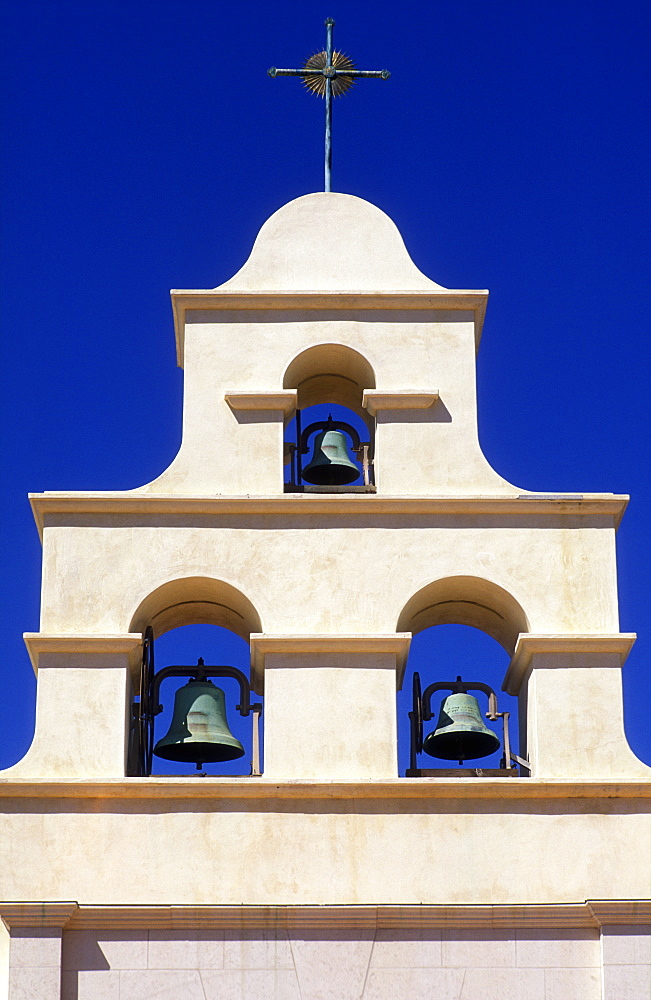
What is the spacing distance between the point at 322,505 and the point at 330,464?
1.26 m

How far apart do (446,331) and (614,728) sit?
3.96m

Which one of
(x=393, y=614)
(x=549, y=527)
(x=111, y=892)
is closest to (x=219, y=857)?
(x=111, y=892)

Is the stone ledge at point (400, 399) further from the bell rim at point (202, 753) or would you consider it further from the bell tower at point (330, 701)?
the bell rim at point (202, 753)

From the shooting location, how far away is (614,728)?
1988cm

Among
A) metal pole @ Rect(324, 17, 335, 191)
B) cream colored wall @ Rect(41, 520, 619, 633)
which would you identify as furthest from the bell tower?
metal pole @ Rect(324, 17, 335, 191)

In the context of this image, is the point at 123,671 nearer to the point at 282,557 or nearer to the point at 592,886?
the point at 282,557

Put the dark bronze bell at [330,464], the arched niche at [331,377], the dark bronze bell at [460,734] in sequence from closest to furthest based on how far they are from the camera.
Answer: the dark bronze bell at [460,734] → the arched niche at [331,377] → the dark bronze bell at [330,464]

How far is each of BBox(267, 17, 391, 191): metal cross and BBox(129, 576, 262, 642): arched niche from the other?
4.62 meters

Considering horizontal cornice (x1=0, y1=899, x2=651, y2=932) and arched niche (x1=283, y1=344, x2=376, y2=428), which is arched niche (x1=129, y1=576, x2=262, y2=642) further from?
horizontal cornice (x1=0, y1=899, x2=651, y2=932)

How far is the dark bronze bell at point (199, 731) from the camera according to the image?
66.8ft

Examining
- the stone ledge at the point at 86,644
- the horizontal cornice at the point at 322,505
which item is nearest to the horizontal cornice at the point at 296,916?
the stone ledge at the point at 86,644

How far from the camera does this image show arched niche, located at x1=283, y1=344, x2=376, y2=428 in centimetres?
2158

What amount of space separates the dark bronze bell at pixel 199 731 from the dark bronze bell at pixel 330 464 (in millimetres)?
2309

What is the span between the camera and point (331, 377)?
2220 cm
